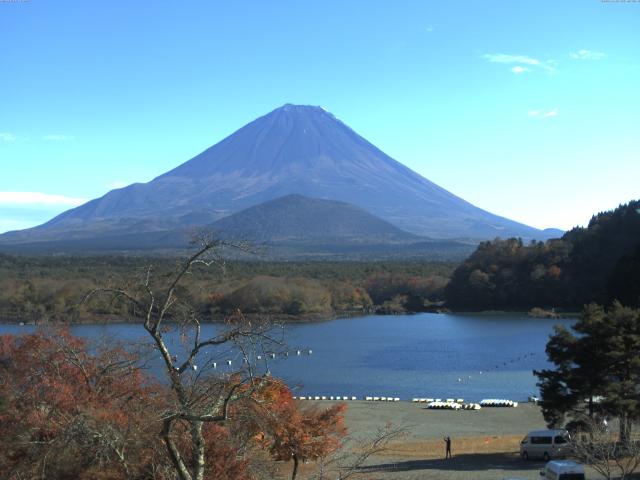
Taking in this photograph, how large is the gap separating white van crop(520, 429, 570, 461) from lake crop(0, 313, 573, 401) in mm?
4674

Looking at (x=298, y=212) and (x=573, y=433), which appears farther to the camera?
(x=298, y=212)

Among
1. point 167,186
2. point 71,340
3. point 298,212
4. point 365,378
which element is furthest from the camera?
point 167,186

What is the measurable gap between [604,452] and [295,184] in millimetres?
136107

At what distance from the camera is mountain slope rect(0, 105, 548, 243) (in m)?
136

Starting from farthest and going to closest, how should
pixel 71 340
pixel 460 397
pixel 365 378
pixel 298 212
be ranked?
pixel 298 212, pixel 365 378, pixel 460 397, pixel 71 340

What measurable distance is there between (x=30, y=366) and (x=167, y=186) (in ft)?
480

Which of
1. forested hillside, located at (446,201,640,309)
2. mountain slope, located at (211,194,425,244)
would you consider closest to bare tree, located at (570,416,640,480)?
forested hillside, located at (446,201,640,309)

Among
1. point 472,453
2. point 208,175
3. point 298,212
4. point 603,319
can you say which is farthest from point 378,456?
point 208,175

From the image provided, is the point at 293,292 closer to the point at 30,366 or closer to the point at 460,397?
the point at 460,397

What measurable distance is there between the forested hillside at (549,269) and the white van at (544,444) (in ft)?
108

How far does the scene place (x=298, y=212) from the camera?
121625 mm

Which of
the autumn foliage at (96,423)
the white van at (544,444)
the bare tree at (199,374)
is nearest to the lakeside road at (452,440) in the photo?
the white van at (544,444)

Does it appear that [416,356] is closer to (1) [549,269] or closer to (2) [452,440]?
(2) [452,440]

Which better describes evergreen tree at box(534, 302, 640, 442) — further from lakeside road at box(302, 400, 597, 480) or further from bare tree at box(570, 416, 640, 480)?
lakeside road at box(302, 400, 597, 480)
